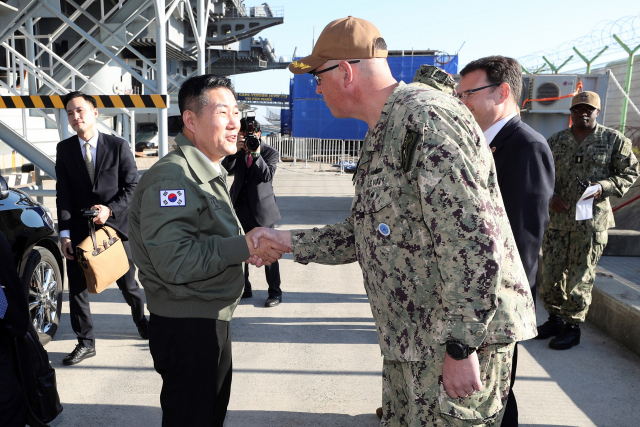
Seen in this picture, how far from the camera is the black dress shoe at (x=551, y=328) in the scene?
4484 mm

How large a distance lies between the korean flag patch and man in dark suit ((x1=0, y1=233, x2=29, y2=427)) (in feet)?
2.47

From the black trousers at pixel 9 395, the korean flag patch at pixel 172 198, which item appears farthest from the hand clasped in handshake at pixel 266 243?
the black trousers at pixel 9 395

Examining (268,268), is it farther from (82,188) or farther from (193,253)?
(193,253)

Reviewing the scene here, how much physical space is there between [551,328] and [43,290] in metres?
4.43

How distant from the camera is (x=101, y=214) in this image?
12.0ft

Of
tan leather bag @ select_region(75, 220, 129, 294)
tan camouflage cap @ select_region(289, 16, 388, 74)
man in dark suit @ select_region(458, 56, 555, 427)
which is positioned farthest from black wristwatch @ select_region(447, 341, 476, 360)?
tan leather bag @ select_region(75, 220, 129, 294)

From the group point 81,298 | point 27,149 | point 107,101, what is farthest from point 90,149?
point 27,149

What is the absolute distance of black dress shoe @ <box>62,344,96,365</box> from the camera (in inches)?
152

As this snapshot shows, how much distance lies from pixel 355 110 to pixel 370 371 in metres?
2.47

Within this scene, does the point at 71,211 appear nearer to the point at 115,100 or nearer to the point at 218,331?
the point at 218,331

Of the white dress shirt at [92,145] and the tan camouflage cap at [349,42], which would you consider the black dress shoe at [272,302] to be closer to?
the white dress shirt at [92,145]

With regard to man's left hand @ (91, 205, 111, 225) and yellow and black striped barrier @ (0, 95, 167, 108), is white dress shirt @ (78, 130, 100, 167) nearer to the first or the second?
man's left hand @ (91, 205, 111, 225)

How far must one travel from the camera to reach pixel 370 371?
380 cm

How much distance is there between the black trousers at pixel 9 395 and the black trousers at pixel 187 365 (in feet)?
1.90
